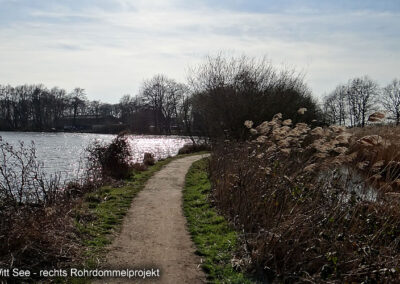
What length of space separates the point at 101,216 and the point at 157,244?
84.4 inches

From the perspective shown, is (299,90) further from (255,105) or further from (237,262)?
(237,262)

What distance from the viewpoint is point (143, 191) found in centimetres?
1038

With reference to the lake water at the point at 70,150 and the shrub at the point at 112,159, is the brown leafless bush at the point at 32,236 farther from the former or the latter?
the shrub at the point at 112,159

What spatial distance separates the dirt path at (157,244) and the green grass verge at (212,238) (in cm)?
15

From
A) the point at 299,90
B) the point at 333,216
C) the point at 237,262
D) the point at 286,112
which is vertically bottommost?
the point at 237,262

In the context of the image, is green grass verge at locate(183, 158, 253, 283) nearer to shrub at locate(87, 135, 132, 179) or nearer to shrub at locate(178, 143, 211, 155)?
shrub at locate(87, 135, 132, 179)

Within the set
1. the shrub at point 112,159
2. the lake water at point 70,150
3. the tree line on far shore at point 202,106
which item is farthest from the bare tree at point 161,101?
the shrub at point 112,159

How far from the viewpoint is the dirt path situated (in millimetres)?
4609

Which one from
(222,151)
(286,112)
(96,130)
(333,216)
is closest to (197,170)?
(222,151)

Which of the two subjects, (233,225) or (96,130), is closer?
(233,225)

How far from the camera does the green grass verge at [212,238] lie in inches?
180

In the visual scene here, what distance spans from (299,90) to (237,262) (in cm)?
1892

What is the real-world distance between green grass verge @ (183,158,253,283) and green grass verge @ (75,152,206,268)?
1471 millimetres

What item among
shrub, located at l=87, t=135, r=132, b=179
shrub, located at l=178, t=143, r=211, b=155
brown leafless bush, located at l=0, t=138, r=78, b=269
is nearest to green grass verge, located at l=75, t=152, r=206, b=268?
brown leafless bush, located at l=0, t=138, r=78, b=269
